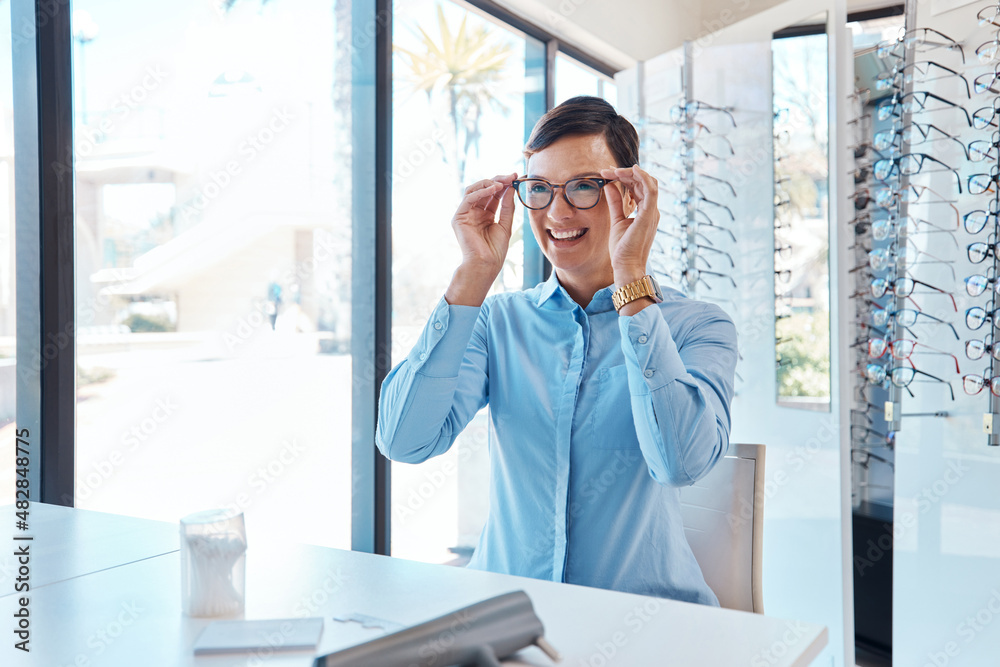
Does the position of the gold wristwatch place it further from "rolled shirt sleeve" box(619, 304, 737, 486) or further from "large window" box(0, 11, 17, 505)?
"large window" box(0, 11, 17, 505)

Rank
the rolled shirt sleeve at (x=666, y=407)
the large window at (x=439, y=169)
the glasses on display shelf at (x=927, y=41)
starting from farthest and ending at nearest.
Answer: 1. the large window at (x=439, y=169)
2. the glasses on display shelf at (x=927, y=41)
3. the rolled shirt sleeve at (x=666, y=407)

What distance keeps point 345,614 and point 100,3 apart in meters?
1.76

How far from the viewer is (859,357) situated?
3.16 metres

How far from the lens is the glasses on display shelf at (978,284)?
2324mm

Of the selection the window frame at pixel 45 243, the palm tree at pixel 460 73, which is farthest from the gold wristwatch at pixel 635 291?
the palm tree at pixel 460 73

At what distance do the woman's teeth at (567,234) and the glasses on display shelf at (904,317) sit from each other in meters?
1.52

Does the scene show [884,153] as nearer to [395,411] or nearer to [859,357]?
[859,357]

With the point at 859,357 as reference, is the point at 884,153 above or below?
above

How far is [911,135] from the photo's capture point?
2580 mm

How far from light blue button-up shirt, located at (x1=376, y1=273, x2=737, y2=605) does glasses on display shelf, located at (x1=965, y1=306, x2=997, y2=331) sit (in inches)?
49.5

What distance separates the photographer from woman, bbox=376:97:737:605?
4.50 feet

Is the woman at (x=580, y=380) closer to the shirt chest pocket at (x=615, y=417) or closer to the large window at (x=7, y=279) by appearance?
the shirt chest pocket at (x=615, y=417)

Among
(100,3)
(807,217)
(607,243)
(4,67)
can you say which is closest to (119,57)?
(100,3)

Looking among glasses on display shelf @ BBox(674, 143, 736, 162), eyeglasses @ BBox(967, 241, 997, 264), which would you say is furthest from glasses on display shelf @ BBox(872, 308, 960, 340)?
glasses on display shelf @ BBox(674, 143, 736, 162)
